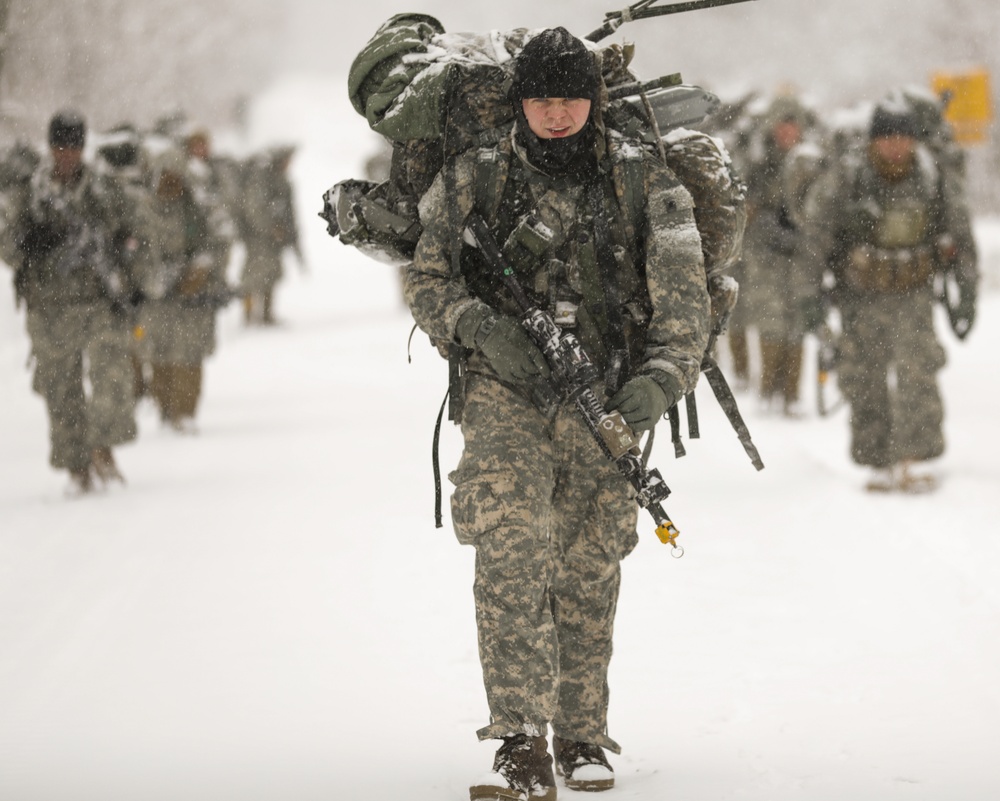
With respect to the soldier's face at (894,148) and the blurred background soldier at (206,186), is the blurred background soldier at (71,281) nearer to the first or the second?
the blurred background soldier at (206,186)

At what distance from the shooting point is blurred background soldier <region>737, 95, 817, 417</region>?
42.6 feet

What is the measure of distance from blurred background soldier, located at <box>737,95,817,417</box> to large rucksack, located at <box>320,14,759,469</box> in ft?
27.4

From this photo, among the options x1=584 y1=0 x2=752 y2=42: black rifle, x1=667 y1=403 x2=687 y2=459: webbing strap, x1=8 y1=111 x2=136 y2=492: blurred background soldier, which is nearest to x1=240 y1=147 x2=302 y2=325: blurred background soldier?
x1=8 y1=111 x2=136 y2=492: blurred background soldier

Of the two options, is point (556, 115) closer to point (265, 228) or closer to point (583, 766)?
point (583, 766)

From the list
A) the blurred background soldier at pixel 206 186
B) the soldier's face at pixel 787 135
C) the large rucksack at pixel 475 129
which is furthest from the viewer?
the soldier's face at pixel 787 135

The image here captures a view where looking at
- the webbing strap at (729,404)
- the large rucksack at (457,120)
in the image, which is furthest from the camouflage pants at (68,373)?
the webbing strap at (729,404)

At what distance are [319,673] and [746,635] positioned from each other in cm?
167

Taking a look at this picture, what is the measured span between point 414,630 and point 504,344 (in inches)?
99.8

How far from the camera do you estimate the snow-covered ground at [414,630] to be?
4797 millimetres

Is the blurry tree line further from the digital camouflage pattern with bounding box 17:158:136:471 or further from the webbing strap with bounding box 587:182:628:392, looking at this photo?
the webbing strap with bounding box 587:182:628:392

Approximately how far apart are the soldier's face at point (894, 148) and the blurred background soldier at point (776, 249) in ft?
12.1

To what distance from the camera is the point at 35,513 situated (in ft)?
30.6

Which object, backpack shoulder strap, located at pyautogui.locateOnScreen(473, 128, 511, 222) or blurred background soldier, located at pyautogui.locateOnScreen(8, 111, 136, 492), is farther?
blurred background soldier, located at pyautogui.locateOnScreen(8, 111, 136, 492)

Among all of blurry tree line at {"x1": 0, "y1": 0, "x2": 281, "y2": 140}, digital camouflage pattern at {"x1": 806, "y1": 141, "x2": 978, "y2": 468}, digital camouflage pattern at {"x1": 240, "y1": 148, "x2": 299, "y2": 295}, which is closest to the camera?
digital camouflage pattern at {"x1": 806, "y1": 141, "x2": 978, "y2": 468}
